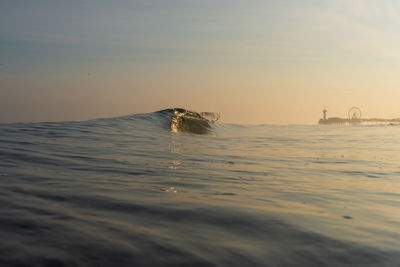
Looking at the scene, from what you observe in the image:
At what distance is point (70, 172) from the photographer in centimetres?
584

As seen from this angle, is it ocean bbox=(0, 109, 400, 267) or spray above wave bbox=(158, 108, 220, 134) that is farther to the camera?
spray above wave bbox=(158, 108, 220, 134)

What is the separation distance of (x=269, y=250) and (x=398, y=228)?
5.50ft

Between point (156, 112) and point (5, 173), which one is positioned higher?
point (156, 112)

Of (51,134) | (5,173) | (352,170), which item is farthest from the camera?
(51,134)

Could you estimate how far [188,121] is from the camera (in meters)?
22.2

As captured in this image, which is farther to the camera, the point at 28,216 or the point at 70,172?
the point at 70,172

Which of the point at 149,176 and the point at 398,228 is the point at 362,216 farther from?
the point at 149,176

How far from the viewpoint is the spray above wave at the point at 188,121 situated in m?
20.0

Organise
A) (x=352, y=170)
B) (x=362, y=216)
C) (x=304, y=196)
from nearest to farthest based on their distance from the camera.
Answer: (x=362, y=216) → (x=304, y=196) → (x=352, y=170)

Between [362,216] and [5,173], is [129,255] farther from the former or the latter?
[5,173]

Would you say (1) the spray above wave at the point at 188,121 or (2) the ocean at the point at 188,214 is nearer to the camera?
(2) the ocean at the point at 188,214

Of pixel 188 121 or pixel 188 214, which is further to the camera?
pixel 188 121

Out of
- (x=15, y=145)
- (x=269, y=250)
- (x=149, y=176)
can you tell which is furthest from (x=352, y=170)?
(x=15, y=145)

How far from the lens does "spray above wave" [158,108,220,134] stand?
65.6 ft
